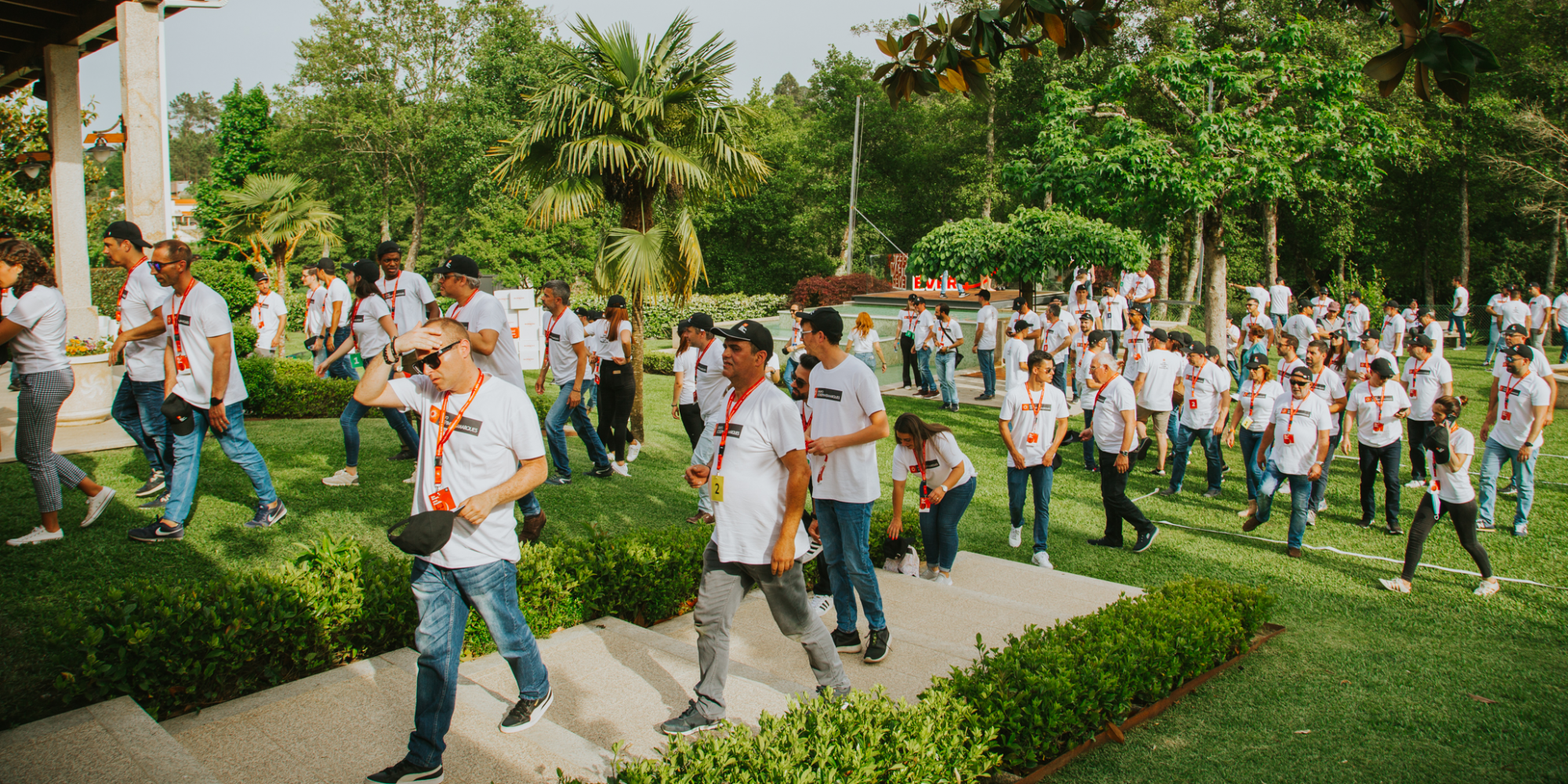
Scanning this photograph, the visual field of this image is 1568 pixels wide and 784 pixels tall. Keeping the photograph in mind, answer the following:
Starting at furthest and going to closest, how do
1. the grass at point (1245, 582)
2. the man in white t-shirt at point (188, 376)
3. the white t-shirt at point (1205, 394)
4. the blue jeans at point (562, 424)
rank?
1. the white t-shirt at point (1205, 394)
2. the blue jeans at point (562, 424)
3. the man in white t-shirt at point (188, 376)
4. the grass at point (1245, 582)

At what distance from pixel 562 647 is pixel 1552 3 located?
4054 centimetres

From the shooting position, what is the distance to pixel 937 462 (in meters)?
6.50

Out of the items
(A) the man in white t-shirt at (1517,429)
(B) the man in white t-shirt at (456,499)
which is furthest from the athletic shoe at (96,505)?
(A) the man in white t-shirt at (1517,429)

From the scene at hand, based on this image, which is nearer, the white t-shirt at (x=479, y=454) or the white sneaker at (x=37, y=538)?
the white t-shirt at (x=479, y=454)

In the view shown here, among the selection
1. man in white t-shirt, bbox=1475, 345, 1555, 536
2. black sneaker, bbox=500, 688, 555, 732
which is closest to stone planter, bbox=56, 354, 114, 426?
black sneaker, bbox=500, 688, 555, 732

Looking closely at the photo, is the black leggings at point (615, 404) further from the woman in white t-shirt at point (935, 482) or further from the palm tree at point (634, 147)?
the woman in white t-shirt at point (935, 482)

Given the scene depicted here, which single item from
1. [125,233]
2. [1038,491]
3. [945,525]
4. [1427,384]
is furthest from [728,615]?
[1427,384]

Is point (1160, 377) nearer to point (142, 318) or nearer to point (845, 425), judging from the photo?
point (845, 425)

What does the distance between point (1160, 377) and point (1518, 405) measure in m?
3.27

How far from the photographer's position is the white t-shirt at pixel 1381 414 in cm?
864

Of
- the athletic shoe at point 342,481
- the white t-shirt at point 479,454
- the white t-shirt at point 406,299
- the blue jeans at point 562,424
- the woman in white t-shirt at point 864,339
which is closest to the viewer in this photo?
the white t-shirt at point 479,454

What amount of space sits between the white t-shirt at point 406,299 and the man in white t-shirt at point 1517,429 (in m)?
9.73

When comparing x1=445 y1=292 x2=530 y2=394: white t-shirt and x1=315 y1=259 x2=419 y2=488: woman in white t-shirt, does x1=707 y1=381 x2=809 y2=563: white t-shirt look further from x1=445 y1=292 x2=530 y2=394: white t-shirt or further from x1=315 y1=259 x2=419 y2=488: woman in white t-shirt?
x1=315 y1=259 x2=419 y2=488: woman in white t-shirt

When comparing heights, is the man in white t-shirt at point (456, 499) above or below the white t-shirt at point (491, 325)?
below
